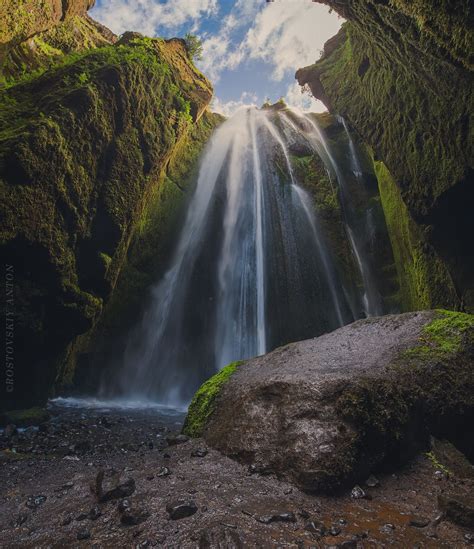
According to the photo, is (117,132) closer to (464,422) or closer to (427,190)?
(427,190)

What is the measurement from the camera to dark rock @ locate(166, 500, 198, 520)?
2393mm

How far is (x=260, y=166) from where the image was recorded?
16.2m

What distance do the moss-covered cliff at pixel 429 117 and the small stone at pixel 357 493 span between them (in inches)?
244

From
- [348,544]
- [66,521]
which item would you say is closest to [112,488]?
[66,521]

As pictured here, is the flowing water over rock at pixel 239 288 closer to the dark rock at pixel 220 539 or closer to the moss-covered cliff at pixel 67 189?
the moss-covered cliff at pixel 67 189

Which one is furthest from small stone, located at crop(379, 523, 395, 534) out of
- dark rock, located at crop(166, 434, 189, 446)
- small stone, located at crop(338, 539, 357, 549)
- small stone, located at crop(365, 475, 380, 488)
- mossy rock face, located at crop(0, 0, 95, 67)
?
mossy rock face, located at crop(0, 0, 95, 67)

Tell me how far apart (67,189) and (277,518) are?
7.03m

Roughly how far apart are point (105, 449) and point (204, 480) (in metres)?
2.68

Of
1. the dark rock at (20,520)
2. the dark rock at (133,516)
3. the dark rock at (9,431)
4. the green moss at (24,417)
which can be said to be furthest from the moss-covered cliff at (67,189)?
the dark rock at (133,516)

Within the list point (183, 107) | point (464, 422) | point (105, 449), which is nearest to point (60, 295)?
point (105, 449)

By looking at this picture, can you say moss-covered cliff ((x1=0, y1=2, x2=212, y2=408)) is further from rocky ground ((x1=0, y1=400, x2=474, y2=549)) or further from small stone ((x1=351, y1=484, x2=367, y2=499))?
small stone ((x1=351, y1=484, x2=367, y2=499))

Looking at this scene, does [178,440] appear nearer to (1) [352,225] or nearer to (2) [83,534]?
(2) [83,534]

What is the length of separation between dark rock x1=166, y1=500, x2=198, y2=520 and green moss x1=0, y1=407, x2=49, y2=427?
17.1 ft

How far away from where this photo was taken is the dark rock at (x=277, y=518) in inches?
90.8
